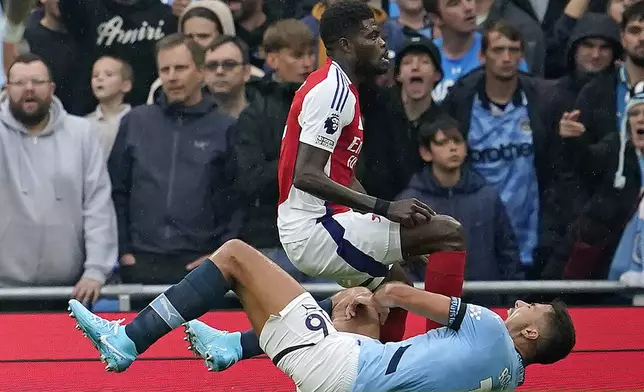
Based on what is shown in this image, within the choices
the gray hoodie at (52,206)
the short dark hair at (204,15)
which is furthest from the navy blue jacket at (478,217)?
the gray hoodie at (52,206)

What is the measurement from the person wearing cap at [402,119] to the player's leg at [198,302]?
280cm

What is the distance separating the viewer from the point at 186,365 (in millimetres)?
6520

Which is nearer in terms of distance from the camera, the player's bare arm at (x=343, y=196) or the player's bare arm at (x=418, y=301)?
the player's bare arm at (x=418, y=301)

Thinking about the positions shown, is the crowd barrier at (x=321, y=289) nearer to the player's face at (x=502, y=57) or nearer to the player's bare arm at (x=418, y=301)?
the player's face at (x=502, y=57)

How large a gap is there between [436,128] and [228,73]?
1.30 m

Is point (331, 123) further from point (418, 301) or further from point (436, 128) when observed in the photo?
point (436, 128)

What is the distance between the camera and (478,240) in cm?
785

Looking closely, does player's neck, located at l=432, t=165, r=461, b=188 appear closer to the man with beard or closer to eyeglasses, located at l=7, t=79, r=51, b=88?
the man with beard

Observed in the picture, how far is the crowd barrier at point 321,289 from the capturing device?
7363 mm

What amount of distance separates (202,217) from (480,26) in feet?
7.42

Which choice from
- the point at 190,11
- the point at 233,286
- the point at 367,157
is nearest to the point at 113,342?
Answer: the point at 233,286

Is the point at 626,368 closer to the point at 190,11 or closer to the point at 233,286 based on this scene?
the point at 233,286

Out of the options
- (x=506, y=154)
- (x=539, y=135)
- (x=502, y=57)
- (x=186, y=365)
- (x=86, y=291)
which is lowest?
(x=186, y=365)

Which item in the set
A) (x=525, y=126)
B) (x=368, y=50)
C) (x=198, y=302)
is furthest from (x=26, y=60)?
(x=198, y=302)
